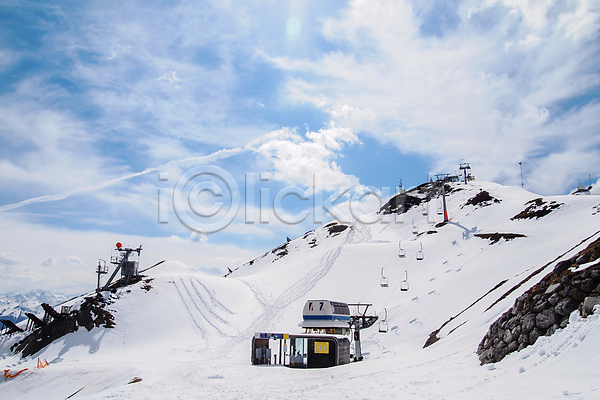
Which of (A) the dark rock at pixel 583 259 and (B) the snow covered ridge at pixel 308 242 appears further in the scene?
(B) the snow covered ridge at pixel 308 242

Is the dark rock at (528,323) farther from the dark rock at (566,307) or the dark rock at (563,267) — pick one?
the dark rock at (563,267)

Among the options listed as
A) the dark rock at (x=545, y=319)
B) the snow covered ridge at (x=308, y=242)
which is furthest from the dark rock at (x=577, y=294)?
the snow covered ridge at (x=308, y=242)

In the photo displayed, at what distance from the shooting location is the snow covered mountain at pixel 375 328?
43.5ft

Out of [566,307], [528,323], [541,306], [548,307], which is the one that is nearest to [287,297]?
[528,323]

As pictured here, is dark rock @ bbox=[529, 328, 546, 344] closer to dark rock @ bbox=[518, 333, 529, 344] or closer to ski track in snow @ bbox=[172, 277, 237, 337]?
dark rock @ bbox=[518, 333, 529, 344]

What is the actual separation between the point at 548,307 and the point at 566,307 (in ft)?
3.16

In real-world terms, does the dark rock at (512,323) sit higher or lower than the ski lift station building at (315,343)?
higher

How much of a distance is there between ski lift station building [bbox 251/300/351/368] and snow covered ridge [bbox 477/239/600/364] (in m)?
10.3

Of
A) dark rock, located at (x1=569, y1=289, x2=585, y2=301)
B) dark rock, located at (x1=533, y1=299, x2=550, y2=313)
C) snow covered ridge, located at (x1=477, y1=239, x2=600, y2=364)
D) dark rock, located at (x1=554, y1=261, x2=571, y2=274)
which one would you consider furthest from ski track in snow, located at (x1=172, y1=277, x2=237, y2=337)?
dark rock, located at (x1=569, y1=289, x2=585, y2=301)

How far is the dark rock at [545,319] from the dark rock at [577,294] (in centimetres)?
96

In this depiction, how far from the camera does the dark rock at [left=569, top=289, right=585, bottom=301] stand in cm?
1316

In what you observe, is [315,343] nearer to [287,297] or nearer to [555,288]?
[555,288]

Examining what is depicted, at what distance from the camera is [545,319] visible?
13906mm

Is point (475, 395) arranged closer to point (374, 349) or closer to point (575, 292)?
point (575, 292)
